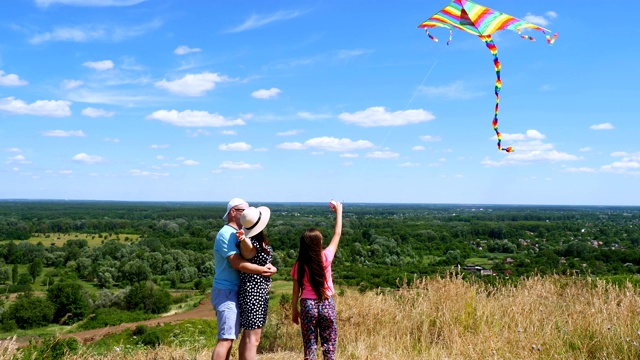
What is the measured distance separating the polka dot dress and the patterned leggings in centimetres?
41

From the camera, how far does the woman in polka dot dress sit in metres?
4.02

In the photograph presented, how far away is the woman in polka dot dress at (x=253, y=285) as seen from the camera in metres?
4.02

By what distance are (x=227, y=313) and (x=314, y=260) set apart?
77 cm

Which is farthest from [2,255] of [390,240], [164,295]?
[390,240]

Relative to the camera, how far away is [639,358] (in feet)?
14.3

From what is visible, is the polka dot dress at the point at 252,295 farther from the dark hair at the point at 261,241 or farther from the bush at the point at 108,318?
the bush at the point at 108,318

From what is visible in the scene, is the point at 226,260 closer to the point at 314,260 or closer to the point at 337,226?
the point at 314,260

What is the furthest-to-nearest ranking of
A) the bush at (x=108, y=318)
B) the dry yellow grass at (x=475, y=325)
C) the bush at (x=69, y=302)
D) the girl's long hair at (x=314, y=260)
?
the bush at (x=69, y=302), the bush at (x=108, y=318), the dry yellow grass at (x=475, y=325), the girl's long hair at (x=314, y=260)

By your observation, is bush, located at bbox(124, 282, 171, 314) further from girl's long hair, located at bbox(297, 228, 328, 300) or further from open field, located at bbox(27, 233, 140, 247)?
girl's long hair, located at bbox(297, 228, 328, 300)

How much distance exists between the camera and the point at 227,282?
13.4 feet

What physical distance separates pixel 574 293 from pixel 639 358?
2.89 metres

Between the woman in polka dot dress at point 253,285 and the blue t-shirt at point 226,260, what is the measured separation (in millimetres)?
50

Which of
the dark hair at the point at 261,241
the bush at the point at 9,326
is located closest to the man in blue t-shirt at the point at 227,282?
the dark hair at the point at 261,241

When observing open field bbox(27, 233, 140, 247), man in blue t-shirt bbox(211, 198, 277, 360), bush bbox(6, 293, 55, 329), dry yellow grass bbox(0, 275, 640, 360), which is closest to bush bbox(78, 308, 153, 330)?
bush bbox(6, 293, 55, 329)
